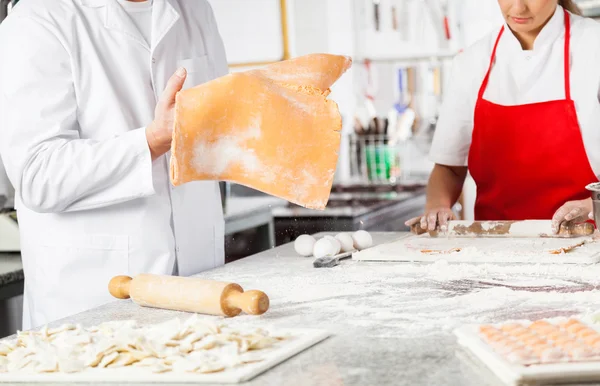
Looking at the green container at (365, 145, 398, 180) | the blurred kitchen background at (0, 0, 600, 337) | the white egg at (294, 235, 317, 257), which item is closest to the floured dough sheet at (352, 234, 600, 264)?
the white egg at (294, 235, 317, 257)

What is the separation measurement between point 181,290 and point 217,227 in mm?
653

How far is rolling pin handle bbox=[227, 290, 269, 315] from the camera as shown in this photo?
4.57 feet

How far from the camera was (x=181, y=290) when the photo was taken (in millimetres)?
1499

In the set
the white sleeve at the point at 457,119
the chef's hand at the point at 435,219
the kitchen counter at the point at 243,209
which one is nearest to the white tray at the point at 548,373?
the chef's hand at the point at 435,219

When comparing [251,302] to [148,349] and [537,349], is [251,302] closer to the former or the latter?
[148,349]

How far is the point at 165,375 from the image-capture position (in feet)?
3.70

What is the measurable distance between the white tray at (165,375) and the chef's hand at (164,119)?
63 cm

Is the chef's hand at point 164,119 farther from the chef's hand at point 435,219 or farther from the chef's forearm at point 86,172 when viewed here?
the chef's hand at point 435,219

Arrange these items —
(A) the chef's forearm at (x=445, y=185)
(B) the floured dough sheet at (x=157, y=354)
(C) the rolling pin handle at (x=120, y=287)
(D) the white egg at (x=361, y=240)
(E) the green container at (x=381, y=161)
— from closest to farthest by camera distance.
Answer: (B) the floured dough sheet at (x=157, y=354), (C) the rolling pin handle at (x=120, y=287), (D) the white egg at (x=361, y=240), (A) the chef's forearm at (x=445, y=185), (E) the green container at (x=381, y=161)

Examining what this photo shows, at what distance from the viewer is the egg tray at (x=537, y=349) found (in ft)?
3.36

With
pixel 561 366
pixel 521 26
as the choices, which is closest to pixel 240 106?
pixel 561 366

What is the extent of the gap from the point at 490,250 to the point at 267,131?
613 mm

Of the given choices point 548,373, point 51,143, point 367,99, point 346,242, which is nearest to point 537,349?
point 548,373

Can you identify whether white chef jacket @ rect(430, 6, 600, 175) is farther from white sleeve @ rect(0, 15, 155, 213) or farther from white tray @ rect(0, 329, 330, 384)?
white tray @ rect(0, 329, 330, 384)
